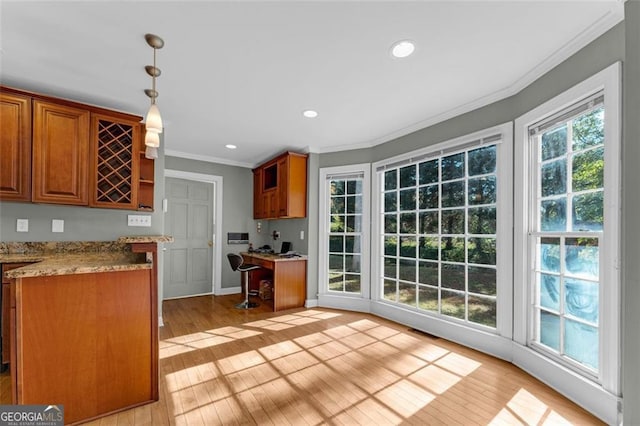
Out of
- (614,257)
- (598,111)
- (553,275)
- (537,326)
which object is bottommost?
(537,326)

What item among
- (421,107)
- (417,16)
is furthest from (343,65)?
(421,107)

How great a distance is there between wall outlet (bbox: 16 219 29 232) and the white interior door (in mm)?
2012

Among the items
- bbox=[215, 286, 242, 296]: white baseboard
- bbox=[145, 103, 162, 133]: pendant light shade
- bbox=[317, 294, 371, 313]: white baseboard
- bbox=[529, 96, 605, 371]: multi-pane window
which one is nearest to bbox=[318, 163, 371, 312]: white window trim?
bbox=[317, 294, 371, 313]: white baseboard

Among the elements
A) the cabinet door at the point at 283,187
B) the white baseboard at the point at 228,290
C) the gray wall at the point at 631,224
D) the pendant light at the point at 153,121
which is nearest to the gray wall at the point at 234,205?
the white baseboard at the point at 228,290

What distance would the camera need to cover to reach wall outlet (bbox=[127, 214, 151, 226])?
3.15 m

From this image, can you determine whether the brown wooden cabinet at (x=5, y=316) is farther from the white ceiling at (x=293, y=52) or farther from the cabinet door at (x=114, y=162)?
the white ceiling at (x=293, y=52)

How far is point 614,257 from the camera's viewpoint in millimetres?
1709

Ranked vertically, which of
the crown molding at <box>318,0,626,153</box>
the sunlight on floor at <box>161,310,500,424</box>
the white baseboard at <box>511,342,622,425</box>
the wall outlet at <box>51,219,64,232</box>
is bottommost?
the sunlight on floor at <box>161,310,500,424</box>

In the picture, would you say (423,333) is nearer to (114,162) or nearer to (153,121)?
(153,121)

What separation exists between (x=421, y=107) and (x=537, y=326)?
2326 mm

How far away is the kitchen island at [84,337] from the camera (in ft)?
5.22

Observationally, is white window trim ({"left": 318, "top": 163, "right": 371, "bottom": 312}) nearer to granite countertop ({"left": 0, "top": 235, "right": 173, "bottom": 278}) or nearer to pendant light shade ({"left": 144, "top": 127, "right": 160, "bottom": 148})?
granite countertop ({"left": 0, "top": 235, "right": 173, "bottom": 278})

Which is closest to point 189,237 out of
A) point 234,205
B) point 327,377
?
point 234,205

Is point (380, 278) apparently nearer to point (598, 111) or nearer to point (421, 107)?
point (421, 107)
